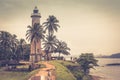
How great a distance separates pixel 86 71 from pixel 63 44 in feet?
45.5

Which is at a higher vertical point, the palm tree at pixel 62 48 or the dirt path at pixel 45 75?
the palm tree at pixel 62 48

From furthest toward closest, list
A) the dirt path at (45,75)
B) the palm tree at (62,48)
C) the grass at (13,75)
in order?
the palm tree at (62,48)
the grass at (13,75)
the dirt path at (45,75)

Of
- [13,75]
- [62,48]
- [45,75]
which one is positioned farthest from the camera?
[62,48]

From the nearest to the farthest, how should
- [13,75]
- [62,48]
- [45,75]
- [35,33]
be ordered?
[45,75] → [13,75] → [35,33] → [62,48]

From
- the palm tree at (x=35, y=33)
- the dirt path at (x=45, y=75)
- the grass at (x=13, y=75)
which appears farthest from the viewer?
the palm tree at (x=35, y=33)

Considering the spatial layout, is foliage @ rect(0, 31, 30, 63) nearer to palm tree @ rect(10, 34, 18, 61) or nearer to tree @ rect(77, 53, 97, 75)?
palm tree @ rect(10, 34, 18, 61)

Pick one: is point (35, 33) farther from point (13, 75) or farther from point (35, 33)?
point (13, 75)

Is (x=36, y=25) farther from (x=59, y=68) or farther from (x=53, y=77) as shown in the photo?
(x=53, y=77)

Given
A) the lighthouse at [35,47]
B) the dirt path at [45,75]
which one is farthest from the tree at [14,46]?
the dirt path at [45,75]

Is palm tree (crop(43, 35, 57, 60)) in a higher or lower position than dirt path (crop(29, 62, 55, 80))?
higher

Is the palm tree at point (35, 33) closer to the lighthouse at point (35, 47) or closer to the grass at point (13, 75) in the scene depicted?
the lighthouse at point (35, 47)

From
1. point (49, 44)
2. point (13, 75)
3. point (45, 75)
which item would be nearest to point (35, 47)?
point (49, 44)

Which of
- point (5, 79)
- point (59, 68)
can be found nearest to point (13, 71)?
point (5, 79)

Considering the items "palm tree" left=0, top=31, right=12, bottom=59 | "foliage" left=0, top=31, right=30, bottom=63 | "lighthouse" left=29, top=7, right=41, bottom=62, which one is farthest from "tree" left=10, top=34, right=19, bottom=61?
"lighthouse" left=29, top=7, right=41, bottom=62
